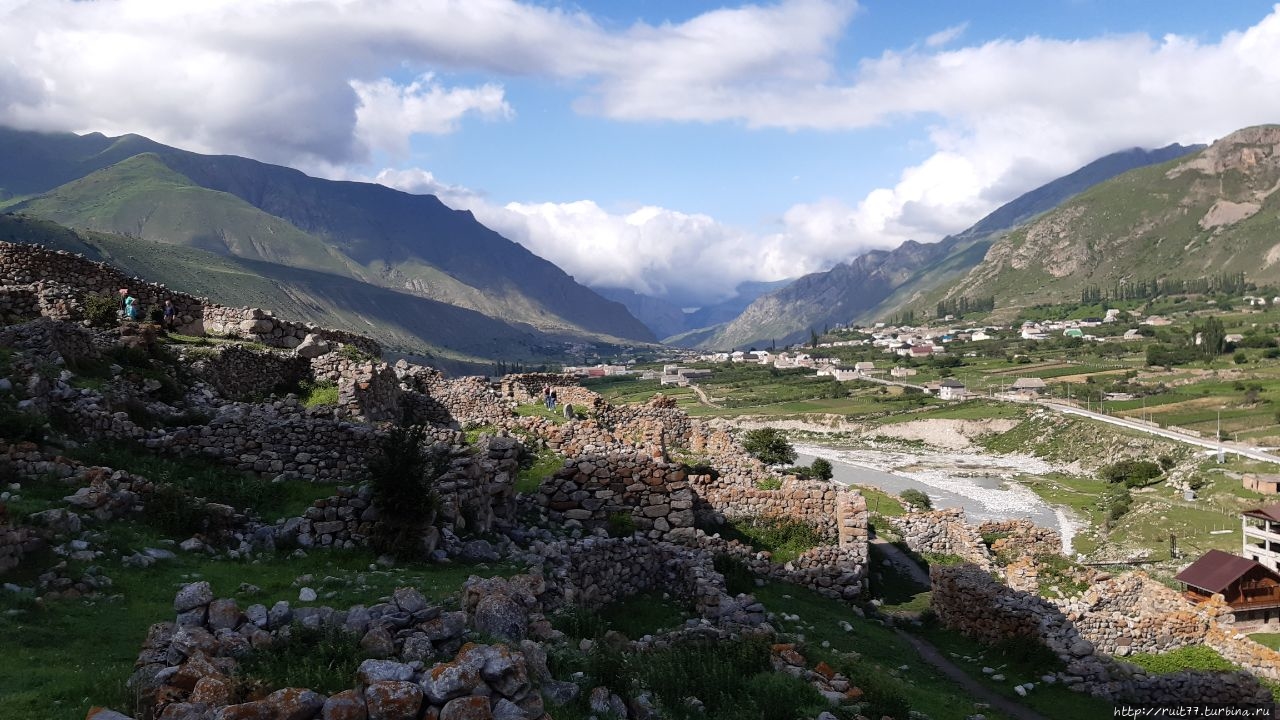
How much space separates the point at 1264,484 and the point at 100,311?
241 feet

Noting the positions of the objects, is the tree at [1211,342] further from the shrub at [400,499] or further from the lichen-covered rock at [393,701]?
the lichen-covered rock at [393,701]

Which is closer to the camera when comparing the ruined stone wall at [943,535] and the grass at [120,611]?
the grass at [120,611]

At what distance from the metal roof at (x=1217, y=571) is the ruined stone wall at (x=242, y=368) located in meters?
29.5

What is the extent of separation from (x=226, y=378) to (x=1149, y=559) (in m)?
48.9

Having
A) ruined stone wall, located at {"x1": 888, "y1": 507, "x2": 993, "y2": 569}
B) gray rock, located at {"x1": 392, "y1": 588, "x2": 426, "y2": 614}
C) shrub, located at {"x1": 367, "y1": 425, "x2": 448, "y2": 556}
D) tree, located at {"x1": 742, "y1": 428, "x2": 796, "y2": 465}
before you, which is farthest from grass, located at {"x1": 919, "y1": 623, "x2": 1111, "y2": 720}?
tree, located at {"x1": 742, "y1": 428, "x2": 796, "y2": 465}

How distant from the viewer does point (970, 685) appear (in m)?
16.5

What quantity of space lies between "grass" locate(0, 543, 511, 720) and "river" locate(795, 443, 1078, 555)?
2045 inches

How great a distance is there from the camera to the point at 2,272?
20.8 m

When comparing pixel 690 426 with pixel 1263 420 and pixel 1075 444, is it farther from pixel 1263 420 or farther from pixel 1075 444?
pixel 1263 420

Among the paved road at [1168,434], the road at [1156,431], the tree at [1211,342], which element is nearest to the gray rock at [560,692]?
the road at [1156,431]

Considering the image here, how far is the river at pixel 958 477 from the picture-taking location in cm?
6750

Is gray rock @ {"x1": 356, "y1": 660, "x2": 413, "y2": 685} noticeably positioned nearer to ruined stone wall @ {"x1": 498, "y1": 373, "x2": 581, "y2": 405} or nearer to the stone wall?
the stone wall

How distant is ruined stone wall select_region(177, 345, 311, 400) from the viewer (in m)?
18.4

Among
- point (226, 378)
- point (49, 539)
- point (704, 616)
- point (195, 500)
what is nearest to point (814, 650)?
point (704, 616)
